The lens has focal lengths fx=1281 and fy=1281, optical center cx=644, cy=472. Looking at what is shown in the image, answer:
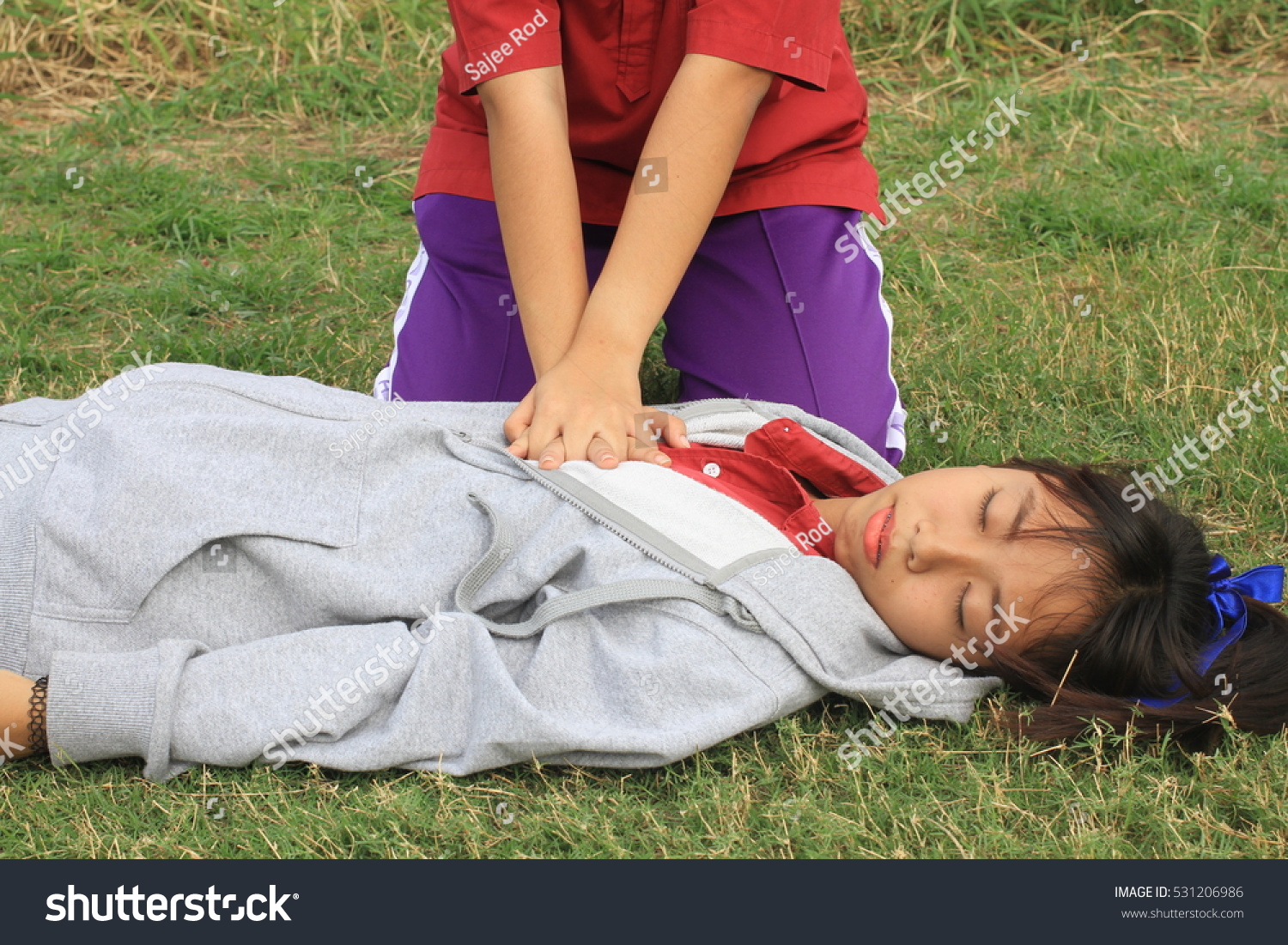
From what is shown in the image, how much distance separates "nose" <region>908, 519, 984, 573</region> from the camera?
1.91m

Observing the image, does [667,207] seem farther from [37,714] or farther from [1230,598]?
[37,714]

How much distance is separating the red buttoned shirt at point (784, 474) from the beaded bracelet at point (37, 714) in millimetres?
981

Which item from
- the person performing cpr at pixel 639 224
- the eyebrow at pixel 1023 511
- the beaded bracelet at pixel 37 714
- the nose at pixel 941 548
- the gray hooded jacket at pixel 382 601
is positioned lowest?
the beaded bracelet at pixel 37 714

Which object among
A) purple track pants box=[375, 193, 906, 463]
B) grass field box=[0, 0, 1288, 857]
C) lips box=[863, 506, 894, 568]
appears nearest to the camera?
grass field box=[0, 0, 1288, 857]

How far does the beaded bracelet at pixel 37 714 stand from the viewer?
68.4 inches

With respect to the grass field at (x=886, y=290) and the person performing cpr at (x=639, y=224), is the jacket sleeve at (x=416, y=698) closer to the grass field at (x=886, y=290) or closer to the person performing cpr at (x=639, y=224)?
the grass field at (x=886, y=290)

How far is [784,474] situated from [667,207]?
1.59 ft

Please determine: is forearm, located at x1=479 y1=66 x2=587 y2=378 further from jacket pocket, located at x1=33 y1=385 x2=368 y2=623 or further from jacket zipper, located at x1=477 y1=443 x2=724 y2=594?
jacket pocket, located at x1=33 y1=385 x2=368 y2=623

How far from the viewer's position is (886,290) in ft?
10.7

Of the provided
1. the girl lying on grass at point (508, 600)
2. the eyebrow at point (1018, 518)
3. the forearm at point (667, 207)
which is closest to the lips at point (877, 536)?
the girl lying on grass at point (508, 600)

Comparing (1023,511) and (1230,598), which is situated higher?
(1023,511)

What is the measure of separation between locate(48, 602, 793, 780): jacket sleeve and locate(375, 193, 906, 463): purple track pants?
83cm

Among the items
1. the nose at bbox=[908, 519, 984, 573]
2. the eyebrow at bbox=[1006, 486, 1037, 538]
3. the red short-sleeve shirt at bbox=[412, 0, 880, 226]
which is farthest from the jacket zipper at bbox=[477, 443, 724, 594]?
the red short-sleeve shirt at bbox=[412, 0, 880, 226]

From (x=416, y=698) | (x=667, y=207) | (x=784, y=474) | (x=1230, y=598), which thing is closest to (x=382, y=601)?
(x=416, y=698)
